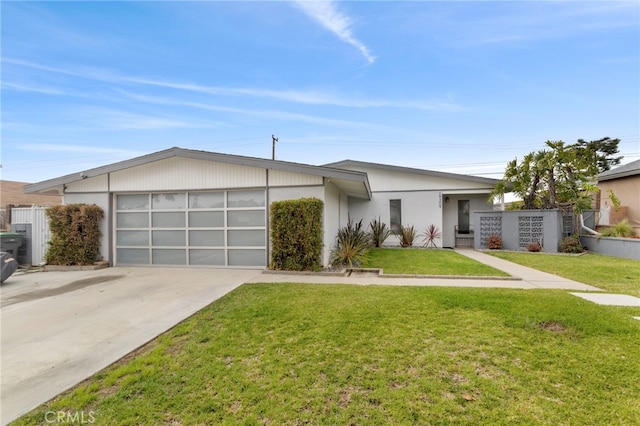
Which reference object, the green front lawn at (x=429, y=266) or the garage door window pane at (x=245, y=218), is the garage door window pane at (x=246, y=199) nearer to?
the garage door window pane at (x=245, y=218)

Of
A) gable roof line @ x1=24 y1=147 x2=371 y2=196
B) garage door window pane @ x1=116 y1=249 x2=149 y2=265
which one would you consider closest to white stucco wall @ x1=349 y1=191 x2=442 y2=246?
gable roof line @ x1=24 y1=147 x2=371 y2=196

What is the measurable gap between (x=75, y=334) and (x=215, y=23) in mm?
10177

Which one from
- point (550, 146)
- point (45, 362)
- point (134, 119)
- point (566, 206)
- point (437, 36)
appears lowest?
point (45, 362)

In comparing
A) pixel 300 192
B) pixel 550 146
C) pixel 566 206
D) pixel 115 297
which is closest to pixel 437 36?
pixel 550 146

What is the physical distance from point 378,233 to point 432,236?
2.47m

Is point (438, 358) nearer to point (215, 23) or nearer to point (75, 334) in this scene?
point (75, 334)

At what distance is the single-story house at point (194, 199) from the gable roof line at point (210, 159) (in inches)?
1.0

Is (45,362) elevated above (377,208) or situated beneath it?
situated beneath

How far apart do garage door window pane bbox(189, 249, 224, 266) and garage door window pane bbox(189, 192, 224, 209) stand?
1.38 m

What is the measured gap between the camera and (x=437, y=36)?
1052cm

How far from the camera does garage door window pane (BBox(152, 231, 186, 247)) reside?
9.14m

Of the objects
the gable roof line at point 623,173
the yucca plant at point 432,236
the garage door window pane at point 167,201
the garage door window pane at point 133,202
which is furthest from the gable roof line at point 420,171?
the garage door window pane at point 133,202

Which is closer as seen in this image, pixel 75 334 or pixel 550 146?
pixel 75 334

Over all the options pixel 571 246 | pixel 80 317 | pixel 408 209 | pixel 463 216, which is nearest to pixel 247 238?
pixel 80 317
